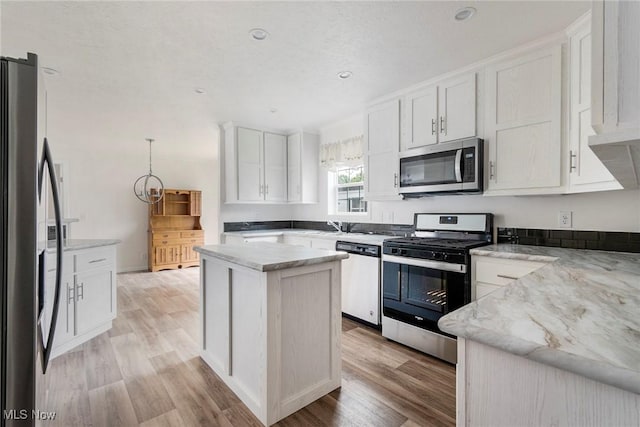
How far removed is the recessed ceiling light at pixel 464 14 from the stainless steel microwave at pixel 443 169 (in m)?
0.92

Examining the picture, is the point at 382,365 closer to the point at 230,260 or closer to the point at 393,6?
the point at 230,260

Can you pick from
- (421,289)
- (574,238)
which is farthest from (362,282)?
(574,238)

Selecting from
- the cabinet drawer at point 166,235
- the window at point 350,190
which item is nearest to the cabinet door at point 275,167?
the window at point 350,190

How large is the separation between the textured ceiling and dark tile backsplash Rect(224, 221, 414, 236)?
1.53 meters

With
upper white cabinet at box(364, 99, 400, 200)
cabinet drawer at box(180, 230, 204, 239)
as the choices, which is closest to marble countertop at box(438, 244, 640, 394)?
upper white cabinet at box(364, 99, 400, 200)

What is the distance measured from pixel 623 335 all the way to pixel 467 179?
2.01 meters

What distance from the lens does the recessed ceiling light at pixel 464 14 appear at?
6.13ft

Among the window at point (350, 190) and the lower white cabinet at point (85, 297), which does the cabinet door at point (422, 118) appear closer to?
the window at point (350, 190)

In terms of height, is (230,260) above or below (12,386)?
above

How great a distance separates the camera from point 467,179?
8.36ft

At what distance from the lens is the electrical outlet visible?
92.9 inches

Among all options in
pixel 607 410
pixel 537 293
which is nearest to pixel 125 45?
pixel 537 293

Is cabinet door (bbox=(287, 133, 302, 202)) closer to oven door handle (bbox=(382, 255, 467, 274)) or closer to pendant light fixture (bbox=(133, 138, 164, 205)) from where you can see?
oven door handle (bbox=(382, 255, 467, 274))

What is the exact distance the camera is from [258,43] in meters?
2.24
